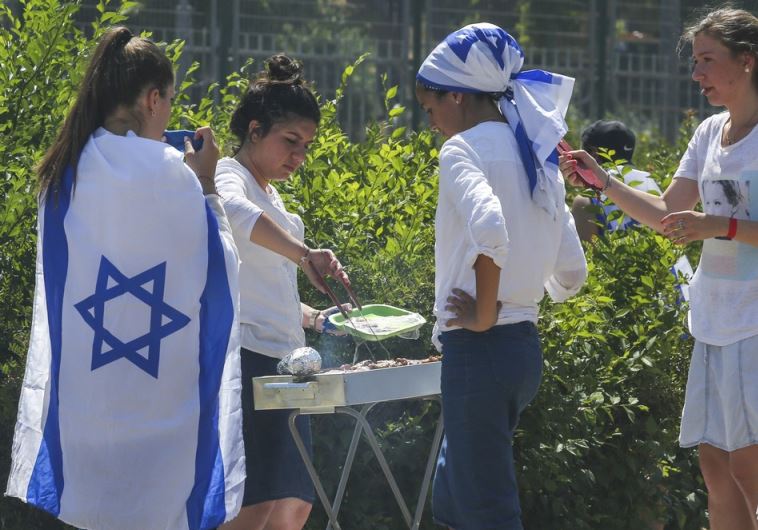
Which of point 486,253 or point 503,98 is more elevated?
point 503,98

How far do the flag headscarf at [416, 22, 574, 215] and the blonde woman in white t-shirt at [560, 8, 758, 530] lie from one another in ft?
1.62

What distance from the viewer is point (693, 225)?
3.95m

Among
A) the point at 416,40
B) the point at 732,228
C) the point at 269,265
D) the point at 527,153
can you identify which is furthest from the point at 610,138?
the point at 416,40

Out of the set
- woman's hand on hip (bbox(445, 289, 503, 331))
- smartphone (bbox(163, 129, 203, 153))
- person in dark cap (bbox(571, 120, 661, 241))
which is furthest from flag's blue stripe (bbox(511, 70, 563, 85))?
person in dark cap (bbox(571, 120, 661, 241))

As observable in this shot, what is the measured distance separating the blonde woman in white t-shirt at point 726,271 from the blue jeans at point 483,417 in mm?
746

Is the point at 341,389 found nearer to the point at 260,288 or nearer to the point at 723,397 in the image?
the point at 260,288

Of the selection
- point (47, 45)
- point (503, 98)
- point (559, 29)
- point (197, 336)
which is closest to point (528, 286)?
point (503, 98)

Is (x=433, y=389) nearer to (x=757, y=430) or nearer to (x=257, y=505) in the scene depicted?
(x=257, y=505)

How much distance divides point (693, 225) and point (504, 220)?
806 millimetres

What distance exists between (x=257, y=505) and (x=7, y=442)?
1128mm

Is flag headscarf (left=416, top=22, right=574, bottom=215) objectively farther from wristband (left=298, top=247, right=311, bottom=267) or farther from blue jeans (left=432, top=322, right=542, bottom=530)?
wristband (left=298, top=247, right=311, bottom=267)

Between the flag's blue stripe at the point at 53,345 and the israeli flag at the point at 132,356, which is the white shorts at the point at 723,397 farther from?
the flag's blue stripe at the point at 53,345

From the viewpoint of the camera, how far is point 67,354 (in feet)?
10.7

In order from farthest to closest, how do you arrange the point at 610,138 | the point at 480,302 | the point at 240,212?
the point at 610,138
the point at 240,212
the point at 480,302
